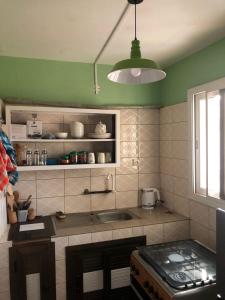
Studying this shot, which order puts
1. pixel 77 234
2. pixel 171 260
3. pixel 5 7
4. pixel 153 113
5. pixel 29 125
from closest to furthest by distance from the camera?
pixel 5 7 → pixel 171 260 → pixel 77 234 → pixel 29 125 → pixel 153 113

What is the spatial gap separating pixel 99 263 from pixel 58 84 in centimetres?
167

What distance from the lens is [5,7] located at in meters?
1.44

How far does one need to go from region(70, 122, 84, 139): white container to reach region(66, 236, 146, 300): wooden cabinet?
3.17 feet

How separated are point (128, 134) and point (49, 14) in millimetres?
1407

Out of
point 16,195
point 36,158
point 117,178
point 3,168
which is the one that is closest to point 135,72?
point 3,168

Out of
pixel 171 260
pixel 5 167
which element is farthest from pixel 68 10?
pixel 171 260

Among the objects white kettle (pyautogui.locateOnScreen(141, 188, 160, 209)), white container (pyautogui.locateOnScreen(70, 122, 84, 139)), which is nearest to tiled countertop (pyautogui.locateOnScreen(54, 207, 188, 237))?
white kettle (pyautogui.locateOnScreen(141, 188, 160, 209))

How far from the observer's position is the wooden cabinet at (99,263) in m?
1.97

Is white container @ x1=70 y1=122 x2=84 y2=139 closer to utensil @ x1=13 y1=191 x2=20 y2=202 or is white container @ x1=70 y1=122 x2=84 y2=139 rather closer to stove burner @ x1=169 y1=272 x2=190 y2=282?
utensil @ x1=13 y1=191 x2=20 y2=202

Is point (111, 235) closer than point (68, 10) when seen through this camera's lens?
No

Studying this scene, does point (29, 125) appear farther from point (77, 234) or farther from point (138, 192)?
point (138, 192)

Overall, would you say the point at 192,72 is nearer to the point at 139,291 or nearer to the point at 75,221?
the point at 75,221

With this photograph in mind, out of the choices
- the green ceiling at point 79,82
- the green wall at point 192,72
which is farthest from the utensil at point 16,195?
the green wall at point 192,72

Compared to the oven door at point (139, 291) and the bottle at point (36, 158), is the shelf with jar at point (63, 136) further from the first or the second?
the oven door at point (139, 291)
